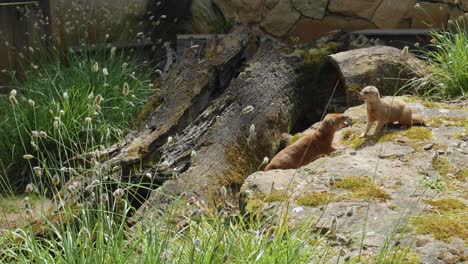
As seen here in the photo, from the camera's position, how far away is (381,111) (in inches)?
228

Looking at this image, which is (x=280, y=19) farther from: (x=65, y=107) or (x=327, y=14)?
(x=65, y=107)

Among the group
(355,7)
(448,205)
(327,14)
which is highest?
Result: (448,205)

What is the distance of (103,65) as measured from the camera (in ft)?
27.6

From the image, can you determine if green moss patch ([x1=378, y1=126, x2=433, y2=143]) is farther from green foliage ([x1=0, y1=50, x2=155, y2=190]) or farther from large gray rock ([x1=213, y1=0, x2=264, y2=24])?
large gray rock ([x1=213, y1=0, x2=264, y2=24])

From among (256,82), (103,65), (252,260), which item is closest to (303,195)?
(252,260)

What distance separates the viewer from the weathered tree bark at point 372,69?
6965mm

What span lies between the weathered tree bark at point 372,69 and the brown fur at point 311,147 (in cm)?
87

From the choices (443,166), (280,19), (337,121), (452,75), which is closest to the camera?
(443,166)

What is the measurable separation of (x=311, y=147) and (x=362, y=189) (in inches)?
53.0

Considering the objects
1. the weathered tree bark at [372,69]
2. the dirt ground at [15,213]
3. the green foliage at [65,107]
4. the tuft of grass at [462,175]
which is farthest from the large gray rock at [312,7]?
the tuft of grass at [462,175]

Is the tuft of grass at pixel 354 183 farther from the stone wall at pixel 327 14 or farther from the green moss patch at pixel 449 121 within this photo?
the stone wall at pixel 327 14

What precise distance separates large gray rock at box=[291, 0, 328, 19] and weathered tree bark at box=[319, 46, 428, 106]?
2.91 meters

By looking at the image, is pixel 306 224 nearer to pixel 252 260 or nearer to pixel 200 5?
pixel 252 260

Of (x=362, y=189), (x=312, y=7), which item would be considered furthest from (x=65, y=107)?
(x=312, y=7)
